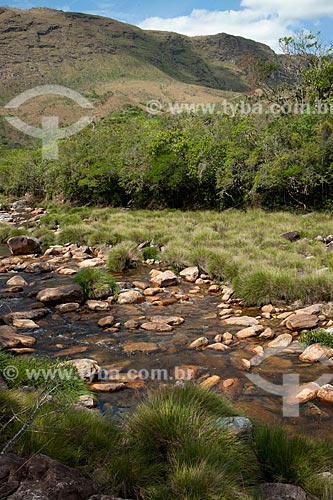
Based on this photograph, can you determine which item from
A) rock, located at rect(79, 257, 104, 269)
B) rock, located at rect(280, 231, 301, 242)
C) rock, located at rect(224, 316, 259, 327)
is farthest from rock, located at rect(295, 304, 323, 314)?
rock, located at rect(79, 257, 104, 269)

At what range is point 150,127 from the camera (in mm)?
35781

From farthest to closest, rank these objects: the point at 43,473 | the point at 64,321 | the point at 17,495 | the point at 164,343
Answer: the point at 64,321 < the point at 164,343 < the point at 43,473 < the point at 17,495

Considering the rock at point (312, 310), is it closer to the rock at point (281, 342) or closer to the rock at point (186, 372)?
the rock at point (281, 342)

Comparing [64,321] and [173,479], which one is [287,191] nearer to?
[64,321]

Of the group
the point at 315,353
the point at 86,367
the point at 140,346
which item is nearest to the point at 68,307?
the point at 140,346

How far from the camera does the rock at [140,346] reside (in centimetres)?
751

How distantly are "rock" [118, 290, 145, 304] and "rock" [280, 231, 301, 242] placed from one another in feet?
24.6

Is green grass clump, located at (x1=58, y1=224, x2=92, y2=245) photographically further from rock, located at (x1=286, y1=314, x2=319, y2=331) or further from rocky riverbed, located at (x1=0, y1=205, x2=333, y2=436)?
rock, located at (x1=286, y1=314, x2=319, y2=331)

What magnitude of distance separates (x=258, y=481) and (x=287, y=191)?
2261 centimetres

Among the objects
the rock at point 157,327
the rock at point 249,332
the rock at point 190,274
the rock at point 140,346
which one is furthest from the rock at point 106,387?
the rock at point 190,274

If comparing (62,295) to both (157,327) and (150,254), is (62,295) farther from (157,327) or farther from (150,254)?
(150,254)

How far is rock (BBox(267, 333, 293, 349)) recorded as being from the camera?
7362 millimetres

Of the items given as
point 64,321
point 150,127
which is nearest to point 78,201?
point 150,127

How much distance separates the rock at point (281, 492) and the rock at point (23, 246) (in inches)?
611
